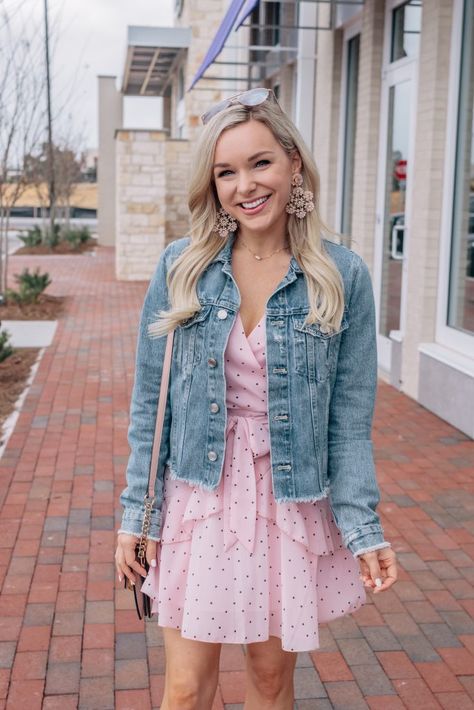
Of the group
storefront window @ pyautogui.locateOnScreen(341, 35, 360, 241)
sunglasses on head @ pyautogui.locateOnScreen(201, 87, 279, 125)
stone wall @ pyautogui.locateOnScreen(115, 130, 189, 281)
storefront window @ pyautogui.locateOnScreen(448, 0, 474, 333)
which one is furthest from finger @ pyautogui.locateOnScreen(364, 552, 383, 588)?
stone wall @ pyautogui.locateOnScreen(115, 130, 189, 281)

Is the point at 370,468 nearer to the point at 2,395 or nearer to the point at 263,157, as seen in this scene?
the point at 263,157

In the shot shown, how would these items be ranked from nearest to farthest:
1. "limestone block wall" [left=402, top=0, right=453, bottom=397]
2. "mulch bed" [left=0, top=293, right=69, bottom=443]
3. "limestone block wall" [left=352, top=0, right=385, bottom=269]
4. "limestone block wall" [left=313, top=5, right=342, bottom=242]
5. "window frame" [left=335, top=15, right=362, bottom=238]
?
"limestone block wall" [left=402, top=0, right=453, bottom=397]
"mulch bed" [left=0, top=293, right=69, bottom=443]
"limestone block wall" [left=352, top=0, right=385, bottom=269]
"window frame" [left=335, top=15, right=362, bottom=238]
"limestone block wall" [left=313, top=5, right=342, bottom=242]

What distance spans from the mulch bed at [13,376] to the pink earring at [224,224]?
521 centimetres

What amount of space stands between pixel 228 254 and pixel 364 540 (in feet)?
2.50

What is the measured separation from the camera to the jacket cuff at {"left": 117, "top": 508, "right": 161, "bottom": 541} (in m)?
2.35

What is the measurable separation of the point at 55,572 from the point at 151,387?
7.70ft

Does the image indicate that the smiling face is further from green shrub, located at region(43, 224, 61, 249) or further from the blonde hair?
green shrub, located at region(43, 224, 61, 249)

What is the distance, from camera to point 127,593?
423 centimetres

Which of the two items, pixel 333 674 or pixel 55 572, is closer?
pixel 333 674

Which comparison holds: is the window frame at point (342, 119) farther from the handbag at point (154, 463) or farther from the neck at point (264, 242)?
the handbag at point (154, 463)

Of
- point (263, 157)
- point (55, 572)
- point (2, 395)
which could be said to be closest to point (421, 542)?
point (55, 572)

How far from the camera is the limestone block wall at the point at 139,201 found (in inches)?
709

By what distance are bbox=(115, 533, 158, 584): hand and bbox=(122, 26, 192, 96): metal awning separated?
1889 centimetres

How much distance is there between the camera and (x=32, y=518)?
17.0 ft
